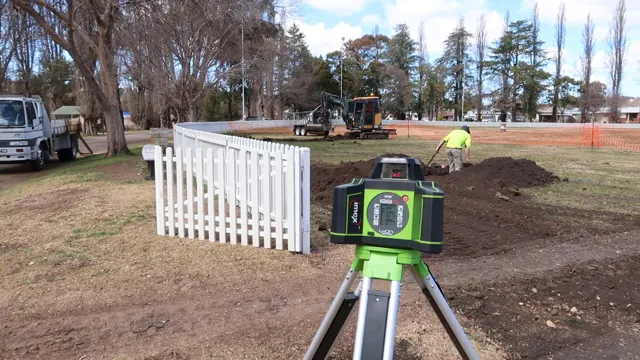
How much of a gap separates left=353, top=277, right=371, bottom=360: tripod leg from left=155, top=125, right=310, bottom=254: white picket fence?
11.2ft

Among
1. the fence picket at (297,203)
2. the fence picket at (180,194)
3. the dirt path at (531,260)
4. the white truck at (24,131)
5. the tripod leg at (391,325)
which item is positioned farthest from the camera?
the white truck at (24,131)

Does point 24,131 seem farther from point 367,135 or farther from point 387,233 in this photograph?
point 367,135

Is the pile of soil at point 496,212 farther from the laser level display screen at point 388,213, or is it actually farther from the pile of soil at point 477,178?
the laser level display screen at point 388,213

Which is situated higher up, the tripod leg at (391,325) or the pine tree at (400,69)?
the pine tree at (400,69)

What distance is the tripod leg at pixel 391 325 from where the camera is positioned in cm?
191

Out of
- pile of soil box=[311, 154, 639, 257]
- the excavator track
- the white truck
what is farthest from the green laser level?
the excavator track

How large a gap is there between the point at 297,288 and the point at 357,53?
83.5 m

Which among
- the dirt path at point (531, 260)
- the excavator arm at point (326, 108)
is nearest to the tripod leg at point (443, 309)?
the dirt path at point (531, 260)

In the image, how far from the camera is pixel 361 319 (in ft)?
6.60

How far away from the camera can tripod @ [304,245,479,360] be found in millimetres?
1954

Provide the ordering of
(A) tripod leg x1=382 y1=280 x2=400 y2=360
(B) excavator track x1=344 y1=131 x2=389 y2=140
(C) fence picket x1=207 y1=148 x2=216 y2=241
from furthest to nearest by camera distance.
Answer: (B) excavator track x1=344 y1=131 x2=389 y2=140
(C) fence picket x1=207 y1=148 x2=216 y2=241
(A) tripod leg x1=382 y1=280 x2=400 y2=360

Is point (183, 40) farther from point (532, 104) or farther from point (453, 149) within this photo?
point (532, 104)

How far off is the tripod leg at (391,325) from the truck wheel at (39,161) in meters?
16.8

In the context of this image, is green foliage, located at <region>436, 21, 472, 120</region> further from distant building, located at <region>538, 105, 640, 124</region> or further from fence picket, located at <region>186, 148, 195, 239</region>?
fence picket, located at <region>186, 148, 195, 239</region>
